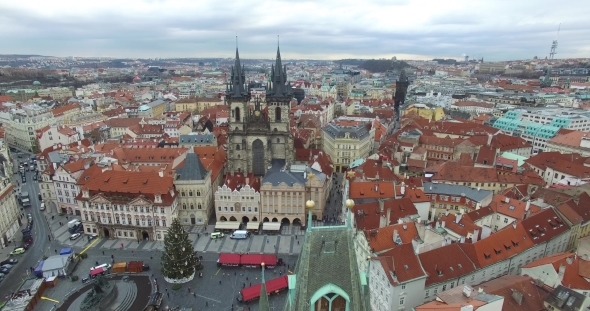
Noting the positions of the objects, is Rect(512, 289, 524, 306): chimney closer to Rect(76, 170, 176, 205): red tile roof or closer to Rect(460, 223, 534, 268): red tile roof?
Rect(460, 223, 534, 268): red tile roof

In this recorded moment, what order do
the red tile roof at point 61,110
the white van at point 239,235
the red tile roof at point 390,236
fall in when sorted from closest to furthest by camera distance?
the red tile roof at point 390,236 < the white van at point 239,235 < the red tile roof at point 61,110

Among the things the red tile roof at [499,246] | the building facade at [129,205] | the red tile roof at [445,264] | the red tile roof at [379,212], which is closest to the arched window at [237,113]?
the building facade at [129,205]

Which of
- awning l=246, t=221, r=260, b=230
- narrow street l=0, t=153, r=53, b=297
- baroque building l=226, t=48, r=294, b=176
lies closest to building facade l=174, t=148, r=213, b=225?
awning l=246, t=221, r=260, b=230

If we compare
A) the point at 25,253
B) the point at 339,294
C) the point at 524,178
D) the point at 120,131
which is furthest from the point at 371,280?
the point at 120,131

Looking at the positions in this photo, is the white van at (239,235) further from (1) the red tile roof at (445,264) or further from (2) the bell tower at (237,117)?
(1) the red tile roof at (445,264)

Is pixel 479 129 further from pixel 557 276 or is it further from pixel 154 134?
pixel 154 134

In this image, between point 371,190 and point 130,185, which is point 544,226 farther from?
point 130,185

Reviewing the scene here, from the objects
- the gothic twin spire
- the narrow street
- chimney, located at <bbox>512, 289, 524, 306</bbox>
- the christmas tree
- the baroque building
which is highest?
the gothic twin spire
